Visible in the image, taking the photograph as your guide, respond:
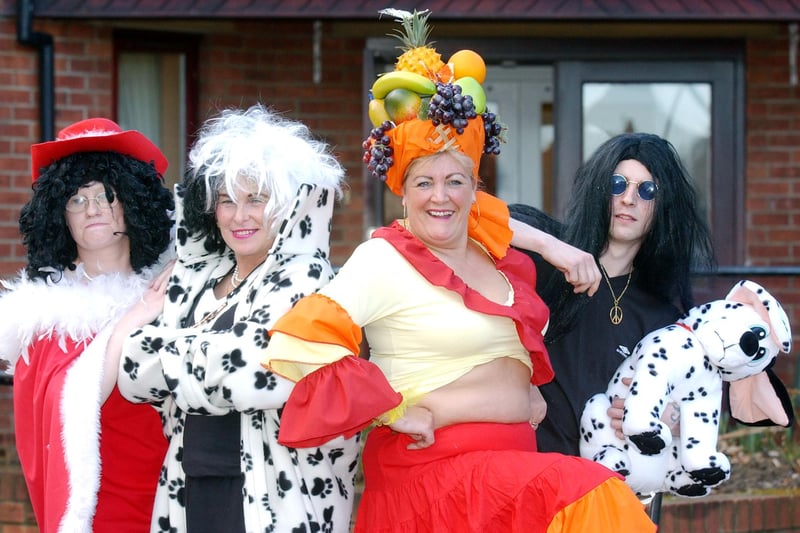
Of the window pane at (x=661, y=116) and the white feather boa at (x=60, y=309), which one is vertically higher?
the window pane at (x=661, y=116)

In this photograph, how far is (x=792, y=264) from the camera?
21.5ft

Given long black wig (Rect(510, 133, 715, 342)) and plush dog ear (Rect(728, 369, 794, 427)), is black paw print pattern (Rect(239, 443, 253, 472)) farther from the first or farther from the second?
plush dog ear (Rect(728, 369, 794, 427))

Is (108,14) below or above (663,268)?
above

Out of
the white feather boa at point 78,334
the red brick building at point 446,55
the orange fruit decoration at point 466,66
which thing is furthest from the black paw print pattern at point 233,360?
the red brick building at point 446,55

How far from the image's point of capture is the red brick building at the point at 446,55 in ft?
19.7

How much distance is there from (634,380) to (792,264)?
12.3ft

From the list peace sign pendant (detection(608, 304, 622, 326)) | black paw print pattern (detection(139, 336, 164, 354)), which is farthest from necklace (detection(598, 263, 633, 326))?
black paw print pattern (detection(139, 336, 164, 354))

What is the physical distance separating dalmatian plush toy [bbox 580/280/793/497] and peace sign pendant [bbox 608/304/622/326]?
0.12 m

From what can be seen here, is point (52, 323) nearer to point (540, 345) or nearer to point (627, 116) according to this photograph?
point (540, 345)

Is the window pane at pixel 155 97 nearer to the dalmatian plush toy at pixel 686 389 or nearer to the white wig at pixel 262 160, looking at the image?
the white wig at pixel 262 160

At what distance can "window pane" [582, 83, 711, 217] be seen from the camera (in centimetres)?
666

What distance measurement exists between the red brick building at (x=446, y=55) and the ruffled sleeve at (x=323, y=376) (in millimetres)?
3308

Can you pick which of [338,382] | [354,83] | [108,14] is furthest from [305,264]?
[354,83]

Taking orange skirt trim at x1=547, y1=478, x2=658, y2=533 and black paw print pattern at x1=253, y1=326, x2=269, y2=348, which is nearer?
orange skirt trim at x1=547, y1=478, x2=658, y2=533
